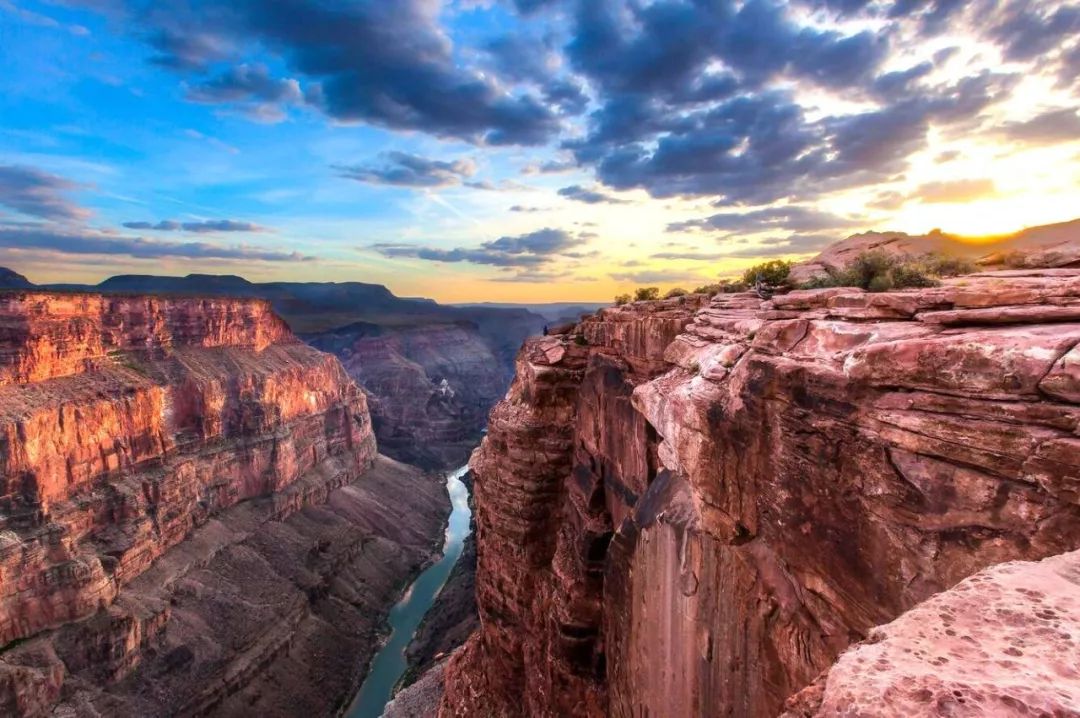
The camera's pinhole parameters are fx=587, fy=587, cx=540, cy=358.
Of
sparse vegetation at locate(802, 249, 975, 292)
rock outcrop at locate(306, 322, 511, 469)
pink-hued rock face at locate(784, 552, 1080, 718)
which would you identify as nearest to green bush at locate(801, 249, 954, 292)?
sparse vegetation at locate(802, 249, 975, 292)

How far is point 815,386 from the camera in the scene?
7.19 m

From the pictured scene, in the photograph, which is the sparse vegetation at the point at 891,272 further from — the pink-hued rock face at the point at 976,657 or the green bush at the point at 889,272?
the pink-hued rock face at the point at 976,657

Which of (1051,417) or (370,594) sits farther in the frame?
(370,594)

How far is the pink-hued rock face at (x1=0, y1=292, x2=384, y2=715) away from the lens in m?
35.8

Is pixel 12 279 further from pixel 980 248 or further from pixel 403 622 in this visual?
pixel 980 248

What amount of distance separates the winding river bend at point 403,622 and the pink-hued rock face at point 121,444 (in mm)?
15254

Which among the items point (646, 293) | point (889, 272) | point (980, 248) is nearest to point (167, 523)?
point (646, 293)

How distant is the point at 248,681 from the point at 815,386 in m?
46.1

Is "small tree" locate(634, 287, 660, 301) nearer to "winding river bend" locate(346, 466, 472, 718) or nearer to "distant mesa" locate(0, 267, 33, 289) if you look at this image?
"winding river bend" locate(346, 466, 472, 718)

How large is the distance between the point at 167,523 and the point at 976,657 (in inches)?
2149

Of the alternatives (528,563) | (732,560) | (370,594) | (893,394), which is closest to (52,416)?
(370,594)

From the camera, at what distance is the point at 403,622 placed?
175 ft

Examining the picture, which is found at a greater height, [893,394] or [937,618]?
[893,394]

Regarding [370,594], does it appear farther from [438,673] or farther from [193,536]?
[438,673]
